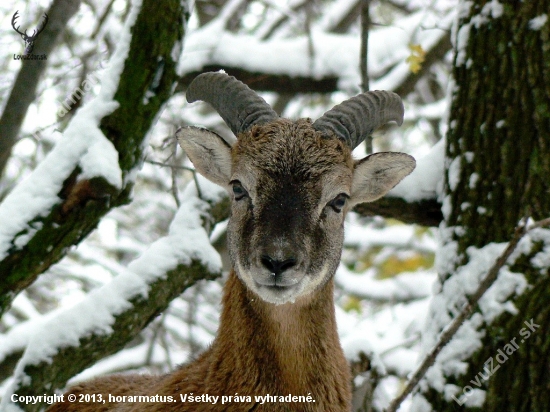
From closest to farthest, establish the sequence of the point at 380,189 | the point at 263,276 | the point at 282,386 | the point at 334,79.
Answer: the point at 263,276 → the point at 282,386 → the point at 380,189 → the point at 334,79

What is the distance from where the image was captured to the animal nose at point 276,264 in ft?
11.9

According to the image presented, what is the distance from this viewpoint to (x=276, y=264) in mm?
3629

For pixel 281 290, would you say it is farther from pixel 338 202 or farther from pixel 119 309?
pixel 119 309

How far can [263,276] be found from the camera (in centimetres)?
369

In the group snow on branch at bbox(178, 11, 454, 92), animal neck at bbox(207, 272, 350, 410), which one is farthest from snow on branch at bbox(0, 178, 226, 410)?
snow on branch at bbox(178, 11, 454, 92)

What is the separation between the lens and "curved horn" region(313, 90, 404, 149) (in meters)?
4.48

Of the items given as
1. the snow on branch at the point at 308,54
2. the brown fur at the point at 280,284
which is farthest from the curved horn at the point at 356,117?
the snow on branch at the point at 308,54

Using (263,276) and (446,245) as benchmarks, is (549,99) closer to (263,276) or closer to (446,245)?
(446,245)

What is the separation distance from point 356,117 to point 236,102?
813 mm

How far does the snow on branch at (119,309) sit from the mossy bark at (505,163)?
206 centimetres

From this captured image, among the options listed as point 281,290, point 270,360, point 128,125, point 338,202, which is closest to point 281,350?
point 270,360

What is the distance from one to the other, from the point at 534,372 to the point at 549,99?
5.85ft

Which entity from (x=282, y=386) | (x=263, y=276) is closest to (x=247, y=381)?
(x=282, y=386)

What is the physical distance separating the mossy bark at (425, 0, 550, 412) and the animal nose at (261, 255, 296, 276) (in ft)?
5.01
